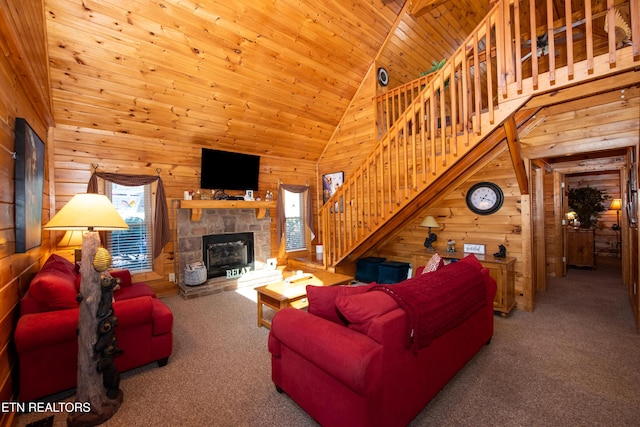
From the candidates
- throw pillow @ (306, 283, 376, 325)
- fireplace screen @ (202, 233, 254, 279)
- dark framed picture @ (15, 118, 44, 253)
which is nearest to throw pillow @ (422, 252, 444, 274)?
throw pillow @ (306, 283, 376, 325)

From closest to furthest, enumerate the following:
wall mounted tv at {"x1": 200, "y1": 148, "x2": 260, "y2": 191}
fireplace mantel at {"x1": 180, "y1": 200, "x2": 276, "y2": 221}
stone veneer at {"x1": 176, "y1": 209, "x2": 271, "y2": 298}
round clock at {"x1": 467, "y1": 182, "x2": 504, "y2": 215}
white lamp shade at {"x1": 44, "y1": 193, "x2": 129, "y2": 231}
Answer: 1. white lamp shade at {"x1": 44, "y1": 193, "x2": 129, "y2": 231}
2. round clock at {"x1": 467, "y1": 182, "x2": 504, "y2": 215}
3. fireplace mantel at {"x1": 180, "y1": 200, "x2": 276, "y2": 221}
4. stone veneer at {"x1": 176, "y1": 209, "x2": 271, "y2": 298}
5. wall mounted tv at {"x1": 200, "y1": 148, "x2": 260, "y2": 191}

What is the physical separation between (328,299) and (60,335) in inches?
77.6

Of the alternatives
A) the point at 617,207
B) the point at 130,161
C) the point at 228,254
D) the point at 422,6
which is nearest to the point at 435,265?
the point at 228,254

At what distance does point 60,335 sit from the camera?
79.8 inches

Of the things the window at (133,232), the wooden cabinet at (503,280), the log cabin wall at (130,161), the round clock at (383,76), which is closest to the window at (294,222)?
the log cabin wall at (130,161)

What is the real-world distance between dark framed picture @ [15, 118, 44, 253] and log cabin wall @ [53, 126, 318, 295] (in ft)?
4.47

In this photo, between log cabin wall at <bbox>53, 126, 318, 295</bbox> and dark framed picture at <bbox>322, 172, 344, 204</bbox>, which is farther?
dark framed picture at <bbox>322, 172, 344, 204</bbox>

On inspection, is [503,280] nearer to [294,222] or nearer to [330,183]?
[330,183]

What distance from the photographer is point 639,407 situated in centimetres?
188

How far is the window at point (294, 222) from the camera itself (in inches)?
242

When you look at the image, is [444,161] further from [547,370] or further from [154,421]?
[154,421]

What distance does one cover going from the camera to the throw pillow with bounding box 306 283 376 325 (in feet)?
5.85

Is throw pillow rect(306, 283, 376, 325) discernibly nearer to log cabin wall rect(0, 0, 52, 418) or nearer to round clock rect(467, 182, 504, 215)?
log cabin wall rect(0, 0, 52, 418)

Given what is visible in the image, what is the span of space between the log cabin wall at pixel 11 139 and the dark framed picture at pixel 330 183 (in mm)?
4473
